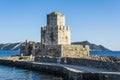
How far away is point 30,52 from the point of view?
5000 cm

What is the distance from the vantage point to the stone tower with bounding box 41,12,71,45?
46125 mm

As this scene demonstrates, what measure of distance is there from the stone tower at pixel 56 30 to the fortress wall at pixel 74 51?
2.40m

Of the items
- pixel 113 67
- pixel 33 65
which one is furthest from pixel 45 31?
pixel 113 67

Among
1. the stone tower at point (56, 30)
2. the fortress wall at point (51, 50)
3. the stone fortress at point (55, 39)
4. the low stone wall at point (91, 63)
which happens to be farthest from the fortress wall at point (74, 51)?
the low stone wall at point (91, 63)

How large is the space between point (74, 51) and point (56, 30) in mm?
3824

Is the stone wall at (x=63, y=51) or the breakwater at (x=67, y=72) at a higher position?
the stone wall at (x=63, y=51)

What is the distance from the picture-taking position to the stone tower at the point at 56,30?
46125 mm

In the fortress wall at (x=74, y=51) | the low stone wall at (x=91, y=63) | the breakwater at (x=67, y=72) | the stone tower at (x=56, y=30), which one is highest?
the stone tower at (x=56, y=30)

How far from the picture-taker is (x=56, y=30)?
46.0 m

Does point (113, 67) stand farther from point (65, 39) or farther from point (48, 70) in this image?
point (65, 39)

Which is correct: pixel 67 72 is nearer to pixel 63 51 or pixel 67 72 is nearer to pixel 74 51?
pixel 63 51

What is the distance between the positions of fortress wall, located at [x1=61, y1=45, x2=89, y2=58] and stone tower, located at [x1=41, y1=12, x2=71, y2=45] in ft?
7.89

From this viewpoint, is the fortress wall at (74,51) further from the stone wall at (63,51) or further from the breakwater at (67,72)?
the breakwater at (67,72)

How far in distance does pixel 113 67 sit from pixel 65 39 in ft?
75.2
